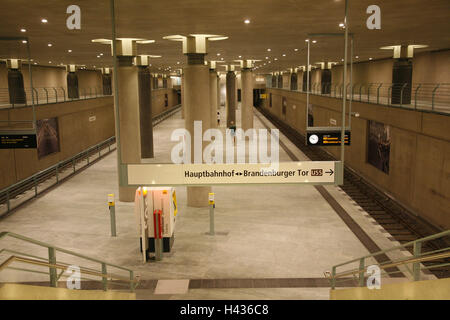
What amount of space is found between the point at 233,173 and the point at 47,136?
17.8m

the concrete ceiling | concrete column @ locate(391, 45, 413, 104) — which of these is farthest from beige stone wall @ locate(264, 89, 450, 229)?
the concrete ceiling

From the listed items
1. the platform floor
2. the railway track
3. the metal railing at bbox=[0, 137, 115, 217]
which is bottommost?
the railway track

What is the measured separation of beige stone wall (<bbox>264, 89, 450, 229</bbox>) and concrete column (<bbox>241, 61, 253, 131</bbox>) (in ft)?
36.8

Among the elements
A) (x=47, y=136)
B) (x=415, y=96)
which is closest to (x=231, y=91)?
(x=47, y=136)

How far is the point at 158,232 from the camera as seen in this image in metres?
10.0

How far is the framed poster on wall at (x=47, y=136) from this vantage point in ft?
68.8

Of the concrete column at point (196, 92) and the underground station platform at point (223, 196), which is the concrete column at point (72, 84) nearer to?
the underground station platform at point (223, 196)

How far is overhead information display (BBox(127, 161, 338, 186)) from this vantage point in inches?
271

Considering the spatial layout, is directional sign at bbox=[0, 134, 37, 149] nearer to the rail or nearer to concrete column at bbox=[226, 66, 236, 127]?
the rail

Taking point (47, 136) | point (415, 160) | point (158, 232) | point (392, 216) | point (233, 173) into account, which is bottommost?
point (392, 216)

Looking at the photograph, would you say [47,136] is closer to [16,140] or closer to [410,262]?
[16,140]

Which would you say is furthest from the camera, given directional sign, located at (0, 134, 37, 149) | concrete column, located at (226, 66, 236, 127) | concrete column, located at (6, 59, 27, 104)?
concrete column, located at (226, 66, 236, 127)

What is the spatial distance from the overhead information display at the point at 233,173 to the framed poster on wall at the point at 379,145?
11395 mm

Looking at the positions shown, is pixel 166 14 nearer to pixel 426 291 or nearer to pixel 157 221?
pixel 157 221
